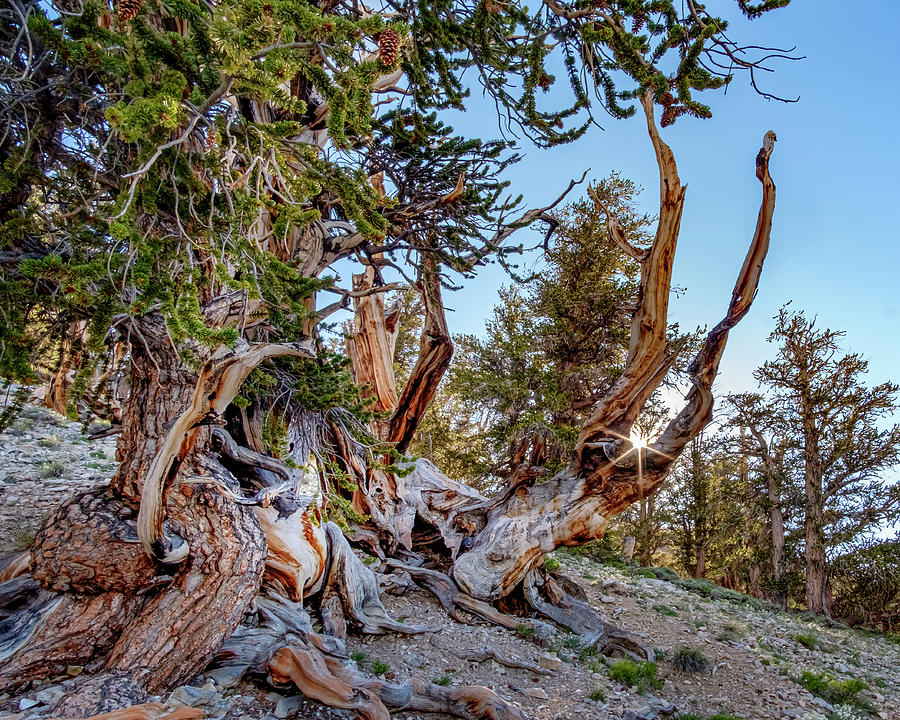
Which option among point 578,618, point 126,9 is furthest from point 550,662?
point 126,9

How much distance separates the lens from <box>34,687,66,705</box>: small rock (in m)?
2.25

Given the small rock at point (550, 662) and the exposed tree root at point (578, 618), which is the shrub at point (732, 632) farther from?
the small rock at point (550, 662)

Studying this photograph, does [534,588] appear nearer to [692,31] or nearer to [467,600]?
[467,600]

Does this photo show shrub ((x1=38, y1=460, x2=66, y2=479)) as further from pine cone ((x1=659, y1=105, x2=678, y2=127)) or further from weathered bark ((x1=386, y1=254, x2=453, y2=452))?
pine cone ((x1=659, y1=105, x2=678, y2=127))

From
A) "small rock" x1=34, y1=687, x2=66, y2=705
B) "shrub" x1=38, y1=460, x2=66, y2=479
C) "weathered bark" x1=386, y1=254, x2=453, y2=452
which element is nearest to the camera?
"small rock" x1=34, y1=687, x2=66, y2=705

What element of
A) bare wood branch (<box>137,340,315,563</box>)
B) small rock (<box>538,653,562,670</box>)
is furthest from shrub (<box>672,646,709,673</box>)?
bare wood branch (<box>137,340,315,563</box>)

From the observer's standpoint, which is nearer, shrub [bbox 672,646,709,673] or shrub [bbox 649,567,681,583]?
shrub [bbox 672,646,709,673]

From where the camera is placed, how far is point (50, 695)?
2297 millimetres

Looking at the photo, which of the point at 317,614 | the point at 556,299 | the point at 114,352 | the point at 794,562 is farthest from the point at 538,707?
the point at 794,562

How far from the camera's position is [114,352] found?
3.00m

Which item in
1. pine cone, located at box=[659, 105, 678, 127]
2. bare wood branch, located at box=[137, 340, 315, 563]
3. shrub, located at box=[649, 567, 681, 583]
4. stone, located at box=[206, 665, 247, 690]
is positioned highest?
pine cone, located at box=[659, 105, 678, 127]

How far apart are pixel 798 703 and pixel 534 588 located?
2.78 meters

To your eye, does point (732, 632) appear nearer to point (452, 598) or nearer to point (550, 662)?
point (550, 662)

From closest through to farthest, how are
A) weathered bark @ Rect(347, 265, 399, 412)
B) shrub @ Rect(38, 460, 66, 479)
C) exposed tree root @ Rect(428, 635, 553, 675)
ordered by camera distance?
exposed tree root @ Rect(428, 635, 553, 675) < shrub @ Rect(38, 460, 66, 479) < weathered bark @ Rect(347, 265, 399, 412)
